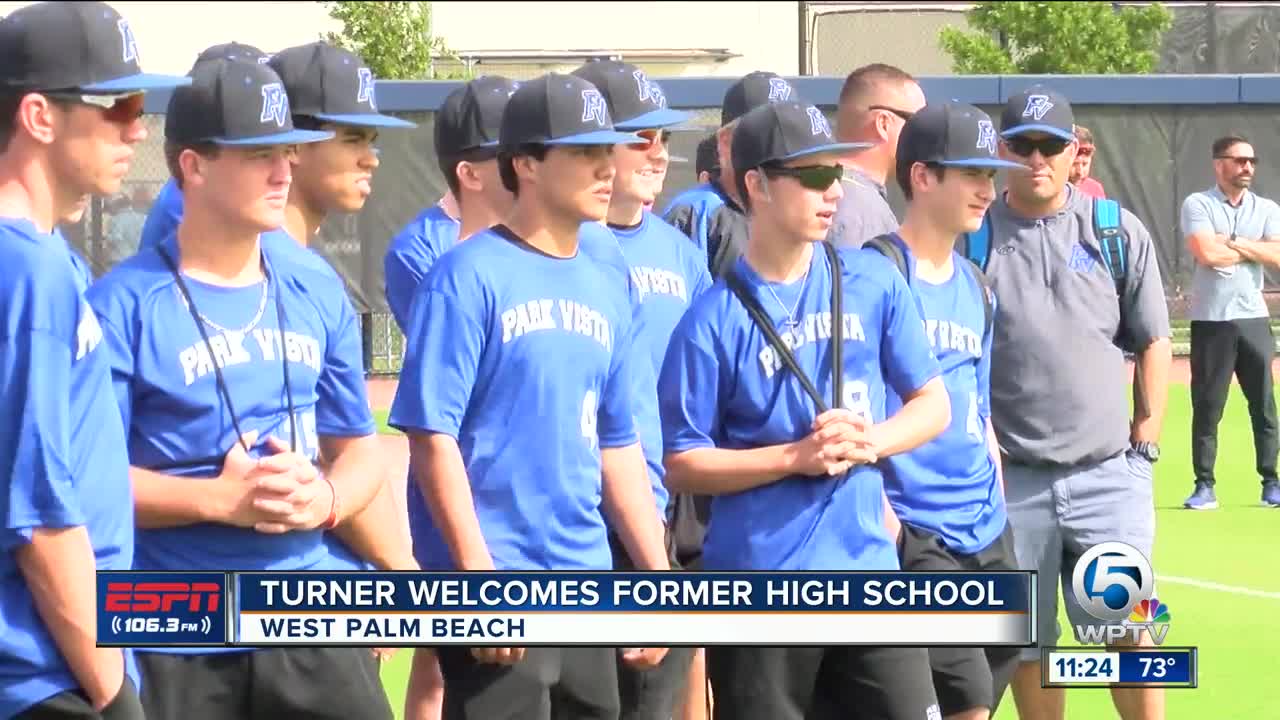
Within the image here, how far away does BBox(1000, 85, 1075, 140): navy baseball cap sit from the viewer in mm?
8273

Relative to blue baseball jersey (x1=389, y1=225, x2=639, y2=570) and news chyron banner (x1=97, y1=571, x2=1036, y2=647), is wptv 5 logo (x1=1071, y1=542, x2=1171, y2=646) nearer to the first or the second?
news chyron banner (x1=97, y1=571, x2=1036, y2=647)

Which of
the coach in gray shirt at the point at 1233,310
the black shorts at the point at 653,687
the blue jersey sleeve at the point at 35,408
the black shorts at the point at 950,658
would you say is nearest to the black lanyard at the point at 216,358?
the blue jersey sleeve at the point at 35,408

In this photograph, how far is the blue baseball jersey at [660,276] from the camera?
786cm

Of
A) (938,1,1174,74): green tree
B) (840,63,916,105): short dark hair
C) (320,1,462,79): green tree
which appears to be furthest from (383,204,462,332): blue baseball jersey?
(938,1,1174,74): green tree

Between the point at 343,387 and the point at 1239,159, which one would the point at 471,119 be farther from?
the point at 1239,159

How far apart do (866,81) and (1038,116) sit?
831 millimetres

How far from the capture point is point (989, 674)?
728 centimetres

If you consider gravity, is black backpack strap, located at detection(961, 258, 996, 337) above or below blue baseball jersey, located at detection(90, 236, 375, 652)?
below

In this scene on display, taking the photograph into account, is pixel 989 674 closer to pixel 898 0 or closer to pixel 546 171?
pixel 546 171

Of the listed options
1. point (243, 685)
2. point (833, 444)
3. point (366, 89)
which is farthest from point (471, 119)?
point (243, 685)

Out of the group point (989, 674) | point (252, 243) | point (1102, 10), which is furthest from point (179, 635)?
point (1102, 10)

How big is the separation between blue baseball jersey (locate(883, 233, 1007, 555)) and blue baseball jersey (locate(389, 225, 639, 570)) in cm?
147

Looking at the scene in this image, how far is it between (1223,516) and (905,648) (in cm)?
991

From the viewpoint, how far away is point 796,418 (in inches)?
248
